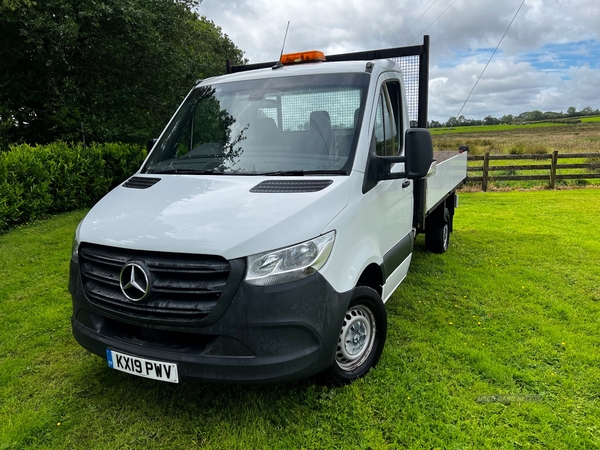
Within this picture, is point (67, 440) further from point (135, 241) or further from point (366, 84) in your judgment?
point (366, 84)

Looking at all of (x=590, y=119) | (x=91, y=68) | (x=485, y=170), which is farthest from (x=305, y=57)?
(x=590, y=119)

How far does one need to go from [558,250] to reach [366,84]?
5082 millimetres

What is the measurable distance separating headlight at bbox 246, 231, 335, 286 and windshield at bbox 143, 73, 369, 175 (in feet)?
2.39

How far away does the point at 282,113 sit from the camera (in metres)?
3.43

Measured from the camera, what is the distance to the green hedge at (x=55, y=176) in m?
→ 8.25

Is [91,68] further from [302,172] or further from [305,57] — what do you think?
[302,172]

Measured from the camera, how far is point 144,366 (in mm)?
2447

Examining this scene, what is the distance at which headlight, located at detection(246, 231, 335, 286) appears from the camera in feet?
7.47

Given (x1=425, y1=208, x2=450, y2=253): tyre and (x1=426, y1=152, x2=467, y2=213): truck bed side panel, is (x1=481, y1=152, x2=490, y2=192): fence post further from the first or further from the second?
(x1=425, y1=208, x2=450, y2=253): tyre

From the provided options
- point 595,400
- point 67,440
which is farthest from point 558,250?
point 67,440

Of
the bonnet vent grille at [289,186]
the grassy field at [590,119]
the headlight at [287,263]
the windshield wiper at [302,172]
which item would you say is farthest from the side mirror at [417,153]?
the grassy field at [590,119]

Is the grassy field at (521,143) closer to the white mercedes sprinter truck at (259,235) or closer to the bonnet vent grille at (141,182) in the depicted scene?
the white mercedes sprinter truck at (259,235)

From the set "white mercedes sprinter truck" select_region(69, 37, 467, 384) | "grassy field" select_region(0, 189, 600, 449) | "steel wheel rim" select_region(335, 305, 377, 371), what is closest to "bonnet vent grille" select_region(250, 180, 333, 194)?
"white mercedes sprinter truck" select_region(69, 37, 467, 384)

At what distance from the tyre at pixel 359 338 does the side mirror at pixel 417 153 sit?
0.90 m
